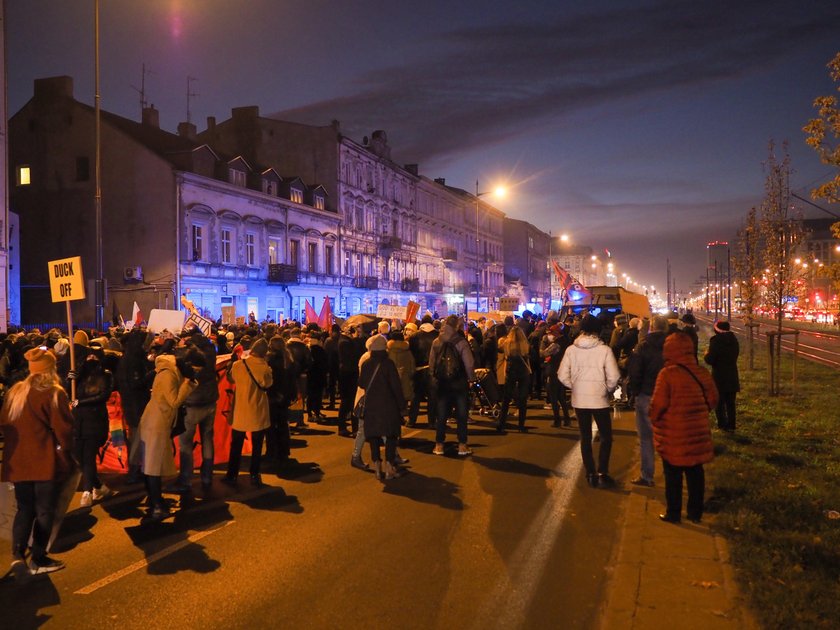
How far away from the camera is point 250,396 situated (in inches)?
356

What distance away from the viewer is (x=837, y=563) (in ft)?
19.4

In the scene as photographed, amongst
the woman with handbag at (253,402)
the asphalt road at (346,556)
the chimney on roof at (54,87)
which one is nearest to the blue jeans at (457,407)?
the asphalt road at (346,556)

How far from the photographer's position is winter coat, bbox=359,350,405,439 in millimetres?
9312

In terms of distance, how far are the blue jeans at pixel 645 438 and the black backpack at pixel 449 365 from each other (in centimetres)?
290

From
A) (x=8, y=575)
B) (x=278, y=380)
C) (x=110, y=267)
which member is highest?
(x=110, y=267)

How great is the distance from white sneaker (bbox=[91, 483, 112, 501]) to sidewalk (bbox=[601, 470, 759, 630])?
6136 millimetres

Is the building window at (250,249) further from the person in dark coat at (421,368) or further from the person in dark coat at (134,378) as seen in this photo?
the person in dark coat at (134,378)

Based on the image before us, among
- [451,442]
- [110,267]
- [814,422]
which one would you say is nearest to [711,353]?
[814,422]

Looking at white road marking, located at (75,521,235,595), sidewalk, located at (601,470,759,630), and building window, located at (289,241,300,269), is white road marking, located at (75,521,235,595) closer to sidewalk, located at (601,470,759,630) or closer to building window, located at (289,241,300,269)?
sidewalk, located at (601,470,759,630)

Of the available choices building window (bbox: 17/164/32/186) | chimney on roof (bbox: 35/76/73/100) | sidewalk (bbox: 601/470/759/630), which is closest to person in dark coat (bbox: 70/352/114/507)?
sidewalk (bbox: 601/470/759/630)

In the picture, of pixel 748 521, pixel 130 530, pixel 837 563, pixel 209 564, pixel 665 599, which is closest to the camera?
pixel 665 599

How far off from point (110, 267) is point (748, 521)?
118ft

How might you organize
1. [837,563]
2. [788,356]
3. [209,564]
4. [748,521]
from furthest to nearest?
[788,356] < [748,521] < [209,564] < [837,563]

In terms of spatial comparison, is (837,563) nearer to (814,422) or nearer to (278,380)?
(278,380)
